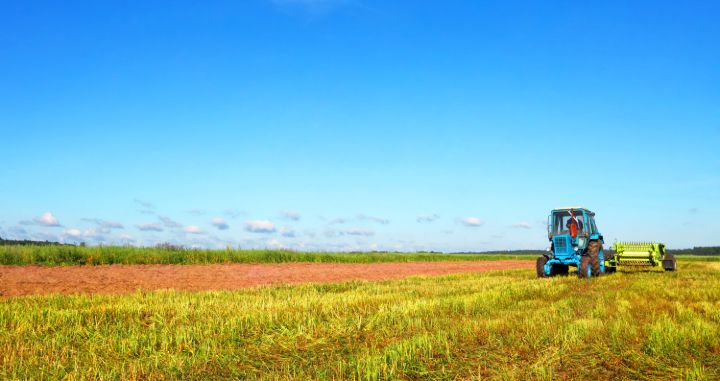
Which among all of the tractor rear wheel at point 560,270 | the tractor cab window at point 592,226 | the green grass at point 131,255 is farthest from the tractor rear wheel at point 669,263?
the green grass at point 131,255

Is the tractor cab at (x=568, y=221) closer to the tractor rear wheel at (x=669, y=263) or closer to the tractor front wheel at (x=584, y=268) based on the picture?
the tractor front wheel at (x=584, y=268)

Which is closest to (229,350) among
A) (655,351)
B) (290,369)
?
(290,369)

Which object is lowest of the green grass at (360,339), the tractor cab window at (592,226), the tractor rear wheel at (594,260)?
the green grass at (360,339)

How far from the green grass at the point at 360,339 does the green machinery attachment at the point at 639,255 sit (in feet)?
48.2

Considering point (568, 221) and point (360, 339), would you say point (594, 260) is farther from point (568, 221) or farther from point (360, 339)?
point (360, 339)

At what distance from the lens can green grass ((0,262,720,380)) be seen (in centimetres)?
586

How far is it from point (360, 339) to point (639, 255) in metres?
21.3

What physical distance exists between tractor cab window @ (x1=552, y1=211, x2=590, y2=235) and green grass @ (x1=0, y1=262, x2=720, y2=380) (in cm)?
977

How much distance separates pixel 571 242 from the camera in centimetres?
1991

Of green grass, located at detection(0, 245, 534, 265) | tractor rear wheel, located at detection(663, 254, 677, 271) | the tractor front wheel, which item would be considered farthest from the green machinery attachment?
green grass, located at detection(0, 245, 534, 265)

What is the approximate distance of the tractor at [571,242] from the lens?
63.9ft

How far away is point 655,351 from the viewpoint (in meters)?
6.28

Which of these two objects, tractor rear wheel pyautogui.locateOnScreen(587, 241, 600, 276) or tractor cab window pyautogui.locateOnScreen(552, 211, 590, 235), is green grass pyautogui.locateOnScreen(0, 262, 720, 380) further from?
tractor cab window pyautogui.locateOnScreen(552, 211, 590, 235)

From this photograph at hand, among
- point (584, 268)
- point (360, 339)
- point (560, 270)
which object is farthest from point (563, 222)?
point (360, 339)
